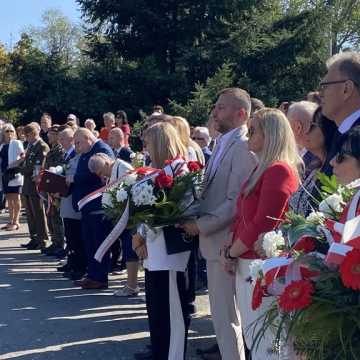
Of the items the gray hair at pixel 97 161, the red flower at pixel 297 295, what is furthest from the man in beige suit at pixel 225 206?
the gray hair at pixel 97 161

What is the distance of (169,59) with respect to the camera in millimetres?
22703

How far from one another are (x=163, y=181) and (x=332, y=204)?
2355mm

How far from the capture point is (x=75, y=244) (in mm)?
9383

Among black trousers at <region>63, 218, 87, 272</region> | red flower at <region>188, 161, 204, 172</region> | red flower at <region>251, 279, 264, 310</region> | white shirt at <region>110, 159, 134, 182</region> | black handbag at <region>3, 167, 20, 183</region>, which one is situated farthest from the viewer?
black handbag at <region>3, 167, 20, 183</region>

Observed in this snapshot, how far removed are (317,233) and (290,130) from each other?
60.3 inches

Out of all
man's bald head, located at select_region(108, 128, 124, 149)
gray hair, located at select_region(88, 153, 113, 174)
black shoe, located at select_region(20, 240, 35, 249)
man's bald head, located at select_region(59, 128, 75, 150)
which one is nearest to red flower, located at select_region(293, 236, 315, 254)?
gray hair, located at select_region(88, 153, 113, 174)

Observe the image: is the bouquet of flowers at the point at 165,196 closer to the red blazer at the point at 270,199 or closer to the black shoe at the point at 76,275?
the red blazer at the point at 270,199

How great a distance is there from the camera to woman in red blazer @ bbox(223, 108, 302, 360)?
4.08 m

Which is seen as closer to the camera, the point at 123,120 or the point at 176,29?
the point at 123,120

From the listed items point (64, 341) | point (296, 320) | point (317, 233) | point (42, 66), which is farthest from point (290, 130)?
point (42, 66)

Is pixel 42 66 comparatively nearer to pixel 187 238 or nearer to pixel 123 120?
pixel 123 120

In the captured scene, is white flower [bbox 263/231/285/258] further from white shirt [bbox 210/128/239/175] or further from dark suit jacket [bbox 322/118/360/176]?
white shirt [bbox 210/128/239/175]

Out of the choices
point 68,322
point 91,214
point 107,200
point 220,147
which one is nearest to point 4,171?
point 91,214

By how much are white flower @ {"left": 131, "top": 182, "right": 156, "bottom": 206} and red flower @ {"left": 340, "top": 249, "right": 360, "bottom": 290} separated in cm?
277
